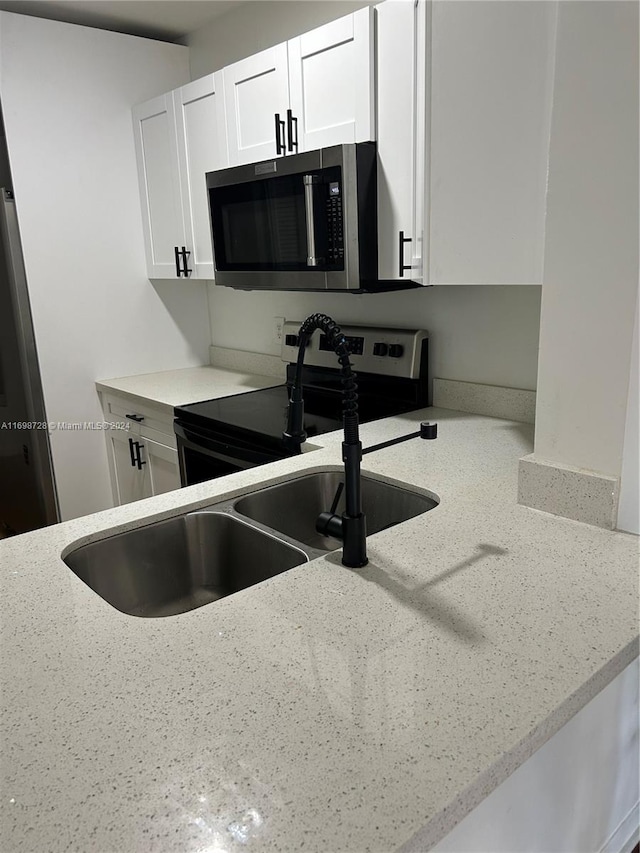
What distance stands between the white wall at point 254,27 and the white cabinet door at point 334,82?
0.39 meters

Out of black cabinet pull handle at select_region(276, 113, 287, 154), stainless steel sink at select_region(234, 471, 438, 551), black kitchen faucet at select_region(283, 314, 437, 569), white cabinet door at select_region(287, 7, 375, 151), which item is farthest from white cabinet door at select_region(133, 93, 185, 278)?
black kitchen faucet at select_region(283, 314, 437, 569)

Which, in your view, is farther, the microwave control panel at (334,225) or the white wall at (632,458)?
the microwave control panel at (334,225)

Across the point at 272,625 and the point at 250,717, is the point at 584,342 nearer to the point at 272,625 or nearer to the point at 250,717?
the point at 272,625

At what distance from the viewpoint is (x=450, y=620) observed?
940 mm

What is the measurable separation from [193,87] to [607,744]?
2542 millimetres

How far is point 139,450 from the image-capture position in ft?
9.09

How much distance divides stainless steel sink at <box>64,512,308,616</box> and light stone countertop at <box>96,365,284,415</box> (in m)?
1.12

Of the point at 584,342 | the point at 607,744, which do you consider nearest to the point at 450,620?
the point at 607,744

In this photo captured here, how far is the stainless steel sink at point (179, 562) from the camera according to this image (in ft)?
4.27

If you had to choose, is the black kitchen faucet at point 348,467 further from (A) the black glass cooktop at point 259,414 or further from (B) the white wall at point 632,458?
(A) the black glass cooktop at point 259,414

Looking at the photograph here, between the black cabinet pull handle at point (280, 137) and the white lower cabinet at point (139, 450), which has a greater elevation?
the black cabinet pull handle at point (280, 137)

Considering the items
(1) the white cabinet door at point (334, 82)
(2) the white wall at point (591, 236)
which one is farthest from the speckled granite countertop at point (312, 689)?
(1) the white cabinet door at point (334, 82)

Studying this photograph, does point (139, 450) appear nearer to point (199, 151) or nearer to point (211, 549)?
point (199, 151)

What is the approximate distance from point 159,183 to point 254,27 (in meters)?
0.74
